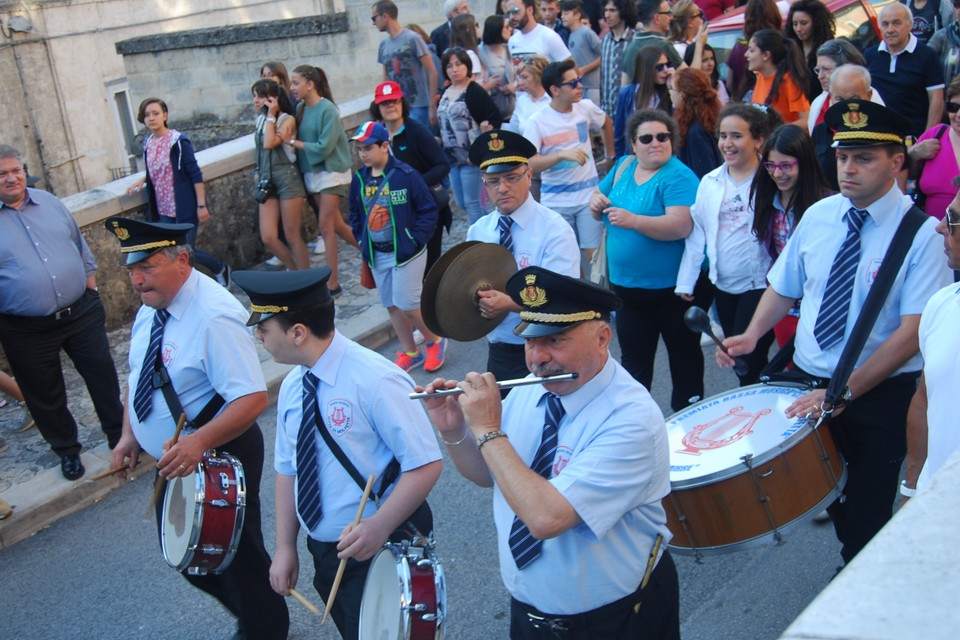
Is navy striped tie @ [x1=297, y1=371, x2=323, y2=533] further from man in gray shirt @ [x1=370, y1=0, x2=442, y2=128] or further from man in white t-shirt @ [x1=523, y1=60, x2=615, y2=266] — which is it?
man in gray shirt @ [x1=370, y1=0, x2=442, y2=128]

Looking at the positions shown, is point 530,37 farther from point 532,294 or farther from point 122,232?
point 532,294

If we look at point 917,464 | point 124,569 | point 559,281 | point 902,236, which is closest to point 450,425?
point 559,281

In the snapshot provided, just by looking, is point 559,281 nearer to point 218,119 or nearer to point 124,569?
point 124,569

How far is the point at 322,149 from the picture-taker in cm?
887

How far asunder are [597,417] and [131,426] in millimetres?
2471

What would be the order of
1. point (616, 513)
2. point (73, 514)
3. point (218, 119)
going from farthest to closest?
point (218, 119), point (73, 514), point (616, 513)

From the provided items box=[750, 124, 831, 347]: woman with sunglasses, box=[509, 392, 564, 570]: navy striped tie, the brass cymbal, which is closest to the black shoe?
the brass cymbal

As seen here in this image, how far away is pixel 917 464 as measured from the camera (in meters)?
3.37

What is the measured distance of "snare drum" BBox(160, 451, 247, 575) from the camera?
149 inches

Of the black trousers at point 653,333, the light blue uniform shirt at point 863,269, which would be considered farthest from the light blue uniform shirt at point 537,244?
the light blue uniform shirt at point 863,269

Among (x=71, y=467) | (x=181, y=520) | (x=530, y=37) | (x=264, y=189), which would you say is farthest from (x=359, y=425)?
(x=530, y=37)

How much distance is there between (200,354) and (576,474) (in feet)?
6.59

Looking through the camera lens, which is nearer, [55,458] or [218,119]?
[55,458]

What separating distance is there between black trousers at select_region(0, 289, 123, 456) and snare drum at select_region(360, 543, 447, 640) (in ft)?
12.4
